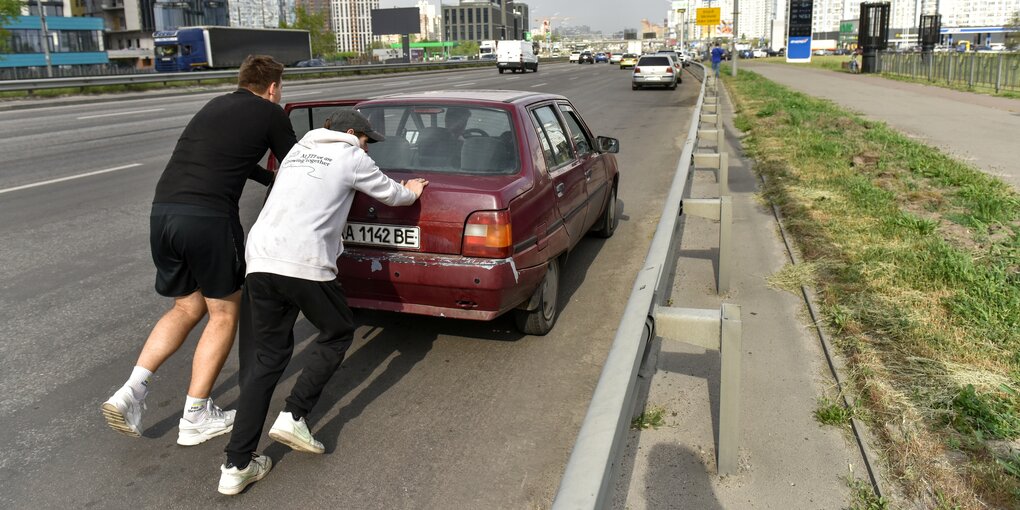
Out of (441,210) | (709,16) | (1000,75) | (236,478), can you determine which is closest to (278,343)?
(236,478)

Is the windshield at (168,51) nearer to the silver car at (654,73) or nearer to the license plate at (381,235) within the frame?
the silver car at (654,73)

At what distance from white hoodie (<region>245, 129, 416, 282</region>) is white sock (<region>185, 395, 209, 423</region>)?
2.62 ft

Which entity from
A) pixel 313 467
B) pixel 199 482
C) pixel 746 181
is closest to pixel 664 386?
pixel 313 467

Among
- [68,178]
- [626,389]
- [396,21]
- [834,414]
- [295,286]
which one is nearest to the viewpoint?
[626,389]

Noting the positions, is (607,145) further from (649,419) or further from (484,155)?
(649,419)

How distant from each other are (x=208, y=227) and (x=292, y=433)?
979 millimetres

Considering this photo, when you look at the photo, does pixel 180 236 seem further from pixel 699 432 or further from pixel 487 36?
pixel 487 36

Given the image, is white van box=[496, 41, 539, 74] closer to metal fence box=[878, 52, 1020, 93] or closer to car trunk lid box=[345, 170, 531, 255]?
metal fence box=[878, 52, 1020, 93]

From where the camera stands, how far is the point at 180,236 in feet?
11.4

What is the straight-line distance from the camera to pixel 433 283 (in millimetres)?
4387

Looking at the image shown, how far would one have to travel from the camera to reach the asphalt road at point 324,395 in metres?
3.32

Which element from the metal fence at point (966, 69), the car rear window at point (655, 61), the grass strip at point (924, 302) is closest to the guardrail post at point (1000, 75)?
the metal fence at point (966, 69)

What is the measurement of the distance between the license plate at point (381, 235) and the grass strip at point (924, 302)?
2.45 meters

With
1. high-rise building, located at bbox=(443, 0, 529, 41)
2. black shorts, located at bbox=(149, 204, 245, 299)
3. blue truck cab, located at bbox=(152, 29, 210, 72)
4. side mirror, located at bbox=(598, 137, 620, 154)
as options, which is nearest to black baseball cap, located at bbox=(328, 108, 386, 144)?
black shorts, located at bbox=(149, 204, 245, 299)
